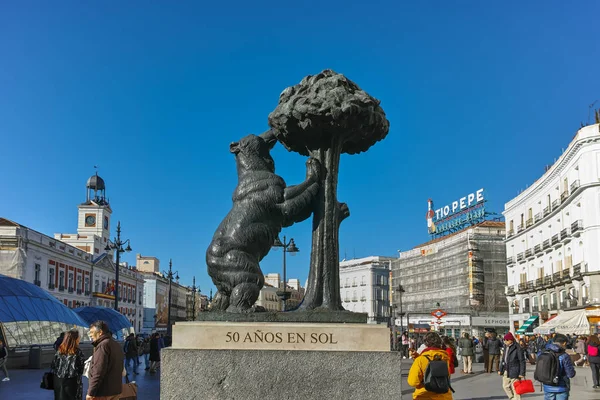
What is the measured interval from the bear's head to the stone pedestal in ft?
5.32

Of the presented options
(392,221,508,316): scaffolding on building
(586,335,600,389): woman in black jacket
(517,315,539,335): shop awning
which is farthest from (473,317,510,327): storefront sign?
(586,335,600,389): woman in black jacket

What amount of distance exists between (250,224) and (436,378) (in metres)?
2.05

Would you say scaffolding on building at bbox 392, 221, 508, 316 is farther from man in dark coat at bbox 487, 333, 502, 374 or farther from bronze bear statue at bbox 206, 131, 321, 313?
bronze bear statue at bbox 206, 131, 321, 313

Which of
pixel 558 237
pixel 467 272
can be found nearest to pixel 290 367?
Result: pixel 558 237

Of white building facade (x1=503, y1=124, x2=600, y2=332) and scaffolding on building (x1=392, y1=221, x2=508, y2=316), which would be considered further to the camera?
scaffolding on building (x1=392, y1=221, x2=508, y2=316)

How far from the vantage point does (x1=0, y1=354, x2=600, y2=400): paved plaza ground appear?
485 inches

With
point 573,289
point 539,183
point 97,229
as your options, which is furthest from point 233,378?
point 97,229

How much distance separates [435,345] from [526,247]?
44.4 m

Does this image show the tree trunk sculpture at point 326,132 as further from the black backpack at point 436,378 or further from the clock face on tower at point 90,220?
the clock face on tower at point 90,220

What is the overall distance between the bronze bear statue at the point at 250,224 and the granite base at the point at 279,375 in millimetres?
589

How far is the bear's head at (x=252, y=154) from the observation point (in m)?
5.87

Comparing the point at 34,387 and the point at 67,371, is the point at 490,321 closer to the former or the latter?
the point at 34,387

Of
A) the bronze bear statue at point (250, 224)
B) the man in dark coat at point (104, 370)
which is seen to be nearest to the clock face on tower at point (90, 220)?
the man in dark coat at point (104, 370)

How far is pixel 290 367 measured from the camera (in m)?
4.91
